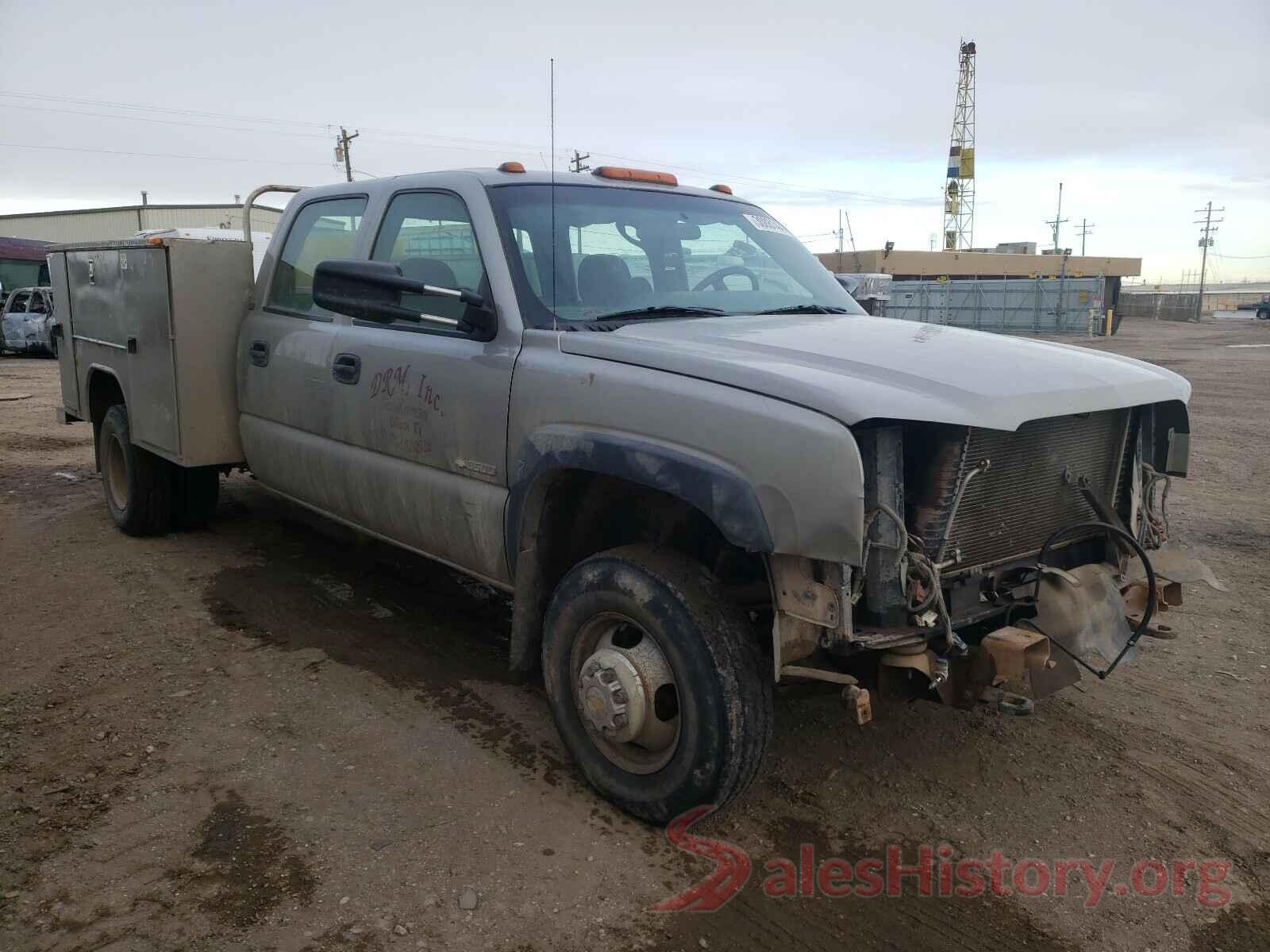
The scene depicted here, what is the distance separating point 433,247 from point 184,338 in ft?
6.40

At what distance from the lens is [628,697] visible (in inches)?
117

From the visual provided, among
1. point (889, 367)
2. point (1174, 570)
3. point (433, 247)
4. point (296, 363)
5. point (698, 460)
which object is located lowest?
point (1174, 570)

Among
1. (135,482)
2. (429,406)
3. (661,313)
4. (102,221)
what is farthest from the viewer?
(102,221)

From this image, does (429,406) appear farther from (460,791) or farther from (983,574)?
(983,574)

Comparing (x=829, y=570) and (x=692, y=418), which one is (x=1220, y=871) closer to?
(x=829, y=570)

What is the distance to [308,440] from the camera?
453 cm

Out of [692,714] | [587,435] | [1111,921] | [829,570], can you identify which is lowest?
[1111,921]

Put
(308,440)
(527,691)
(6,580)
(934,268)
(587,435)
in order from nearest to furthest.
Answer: (587,435) < (527,691) < (308,440) < (6,580) < (934,268)

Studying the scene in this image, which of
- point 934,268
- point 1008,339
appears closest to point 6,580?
point 1008,339

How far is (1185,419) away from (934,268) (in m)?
58.4

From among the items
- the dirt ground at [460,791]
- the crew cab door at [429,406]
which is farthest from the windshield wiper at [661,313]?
the dirt ground at [460,791]

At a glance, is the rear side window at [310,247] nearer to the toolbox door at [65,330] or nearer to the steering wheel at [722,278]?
the steering wheel at [722,278]

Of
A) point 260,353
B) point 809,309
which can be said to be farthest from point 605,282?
point 260,353

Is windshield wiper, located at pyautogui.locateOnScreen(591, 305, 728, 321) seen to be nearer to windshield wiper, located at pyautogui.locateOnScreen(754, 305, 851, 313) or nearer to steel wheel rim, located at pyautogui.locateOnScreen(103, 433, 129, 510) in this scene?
windshield wiper, located at pyautogui.locateOnScreen(754, 305, 851, 313)
